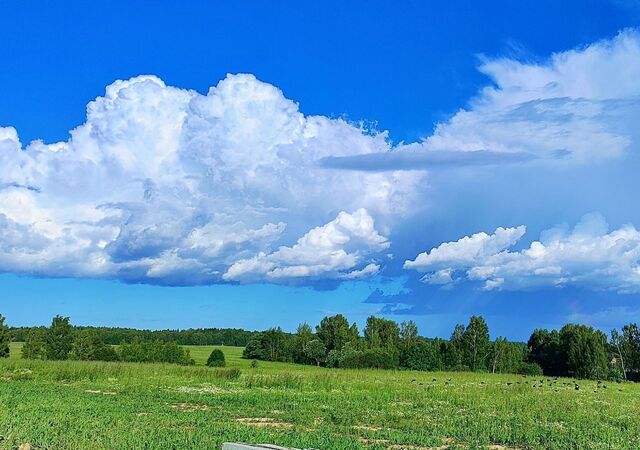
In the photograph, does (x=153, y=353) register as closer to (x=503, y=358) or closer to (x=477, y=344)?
(x=477, y=344)

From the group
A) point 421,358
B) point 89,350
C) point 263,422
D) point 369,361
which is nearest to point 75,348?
point 89,350

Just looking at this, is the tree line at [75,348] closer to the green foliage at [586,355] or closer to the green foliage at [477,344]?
the green foliage at [477,344]

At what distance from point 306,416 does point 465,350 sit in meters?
69.1

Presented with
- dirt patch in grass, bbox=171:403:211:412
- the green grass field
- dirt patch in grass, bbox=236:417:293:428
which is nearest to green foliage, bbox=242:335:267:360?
the green grass field

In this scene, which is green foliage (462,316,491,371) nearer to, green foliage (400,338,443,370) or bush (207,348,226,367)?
green foliage (400,338,443,370)

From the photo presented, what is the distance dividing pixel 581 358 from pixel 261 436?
67.3 m

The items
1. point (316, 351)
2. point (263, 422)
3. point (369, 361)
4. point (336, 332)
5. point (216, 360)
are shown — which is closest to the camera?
point (263, 422)

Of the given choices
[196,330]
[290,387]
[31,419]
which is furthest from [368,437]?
[196,330]

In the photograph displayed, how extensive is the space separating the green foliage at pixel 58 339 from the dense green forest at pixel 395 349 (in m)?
0.11

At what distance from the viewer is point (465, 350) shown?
86.2m

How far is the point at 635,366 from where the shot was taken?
85.5 m

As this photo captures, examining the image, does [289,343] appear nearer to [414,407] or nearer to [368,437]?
[414,407]

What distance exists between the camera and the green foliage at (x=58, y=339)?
7350 cm

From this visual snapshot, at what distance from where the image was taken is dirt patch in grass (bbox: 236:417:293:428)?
60.5ft
